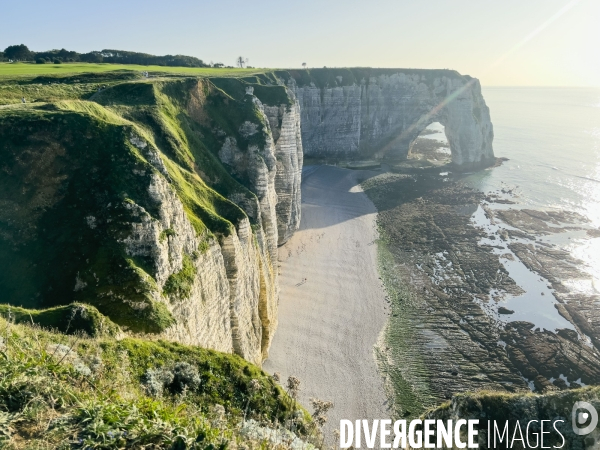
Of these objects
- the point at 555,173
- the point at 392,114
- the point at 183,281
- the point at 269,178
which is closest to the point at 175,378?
the point at 183,281

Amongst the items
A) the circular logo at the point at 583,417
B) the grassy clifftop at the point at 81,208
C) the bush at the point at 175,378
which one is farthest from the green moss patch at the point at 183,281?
the circular logo at the point at 583,417

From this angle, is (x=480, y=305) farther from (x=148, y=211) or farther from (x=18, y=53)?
(x=18, y=53)

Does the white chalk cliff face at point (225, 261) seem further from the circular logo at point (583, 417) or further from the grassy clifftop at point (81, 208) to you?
the circular logo at point (583, 417)

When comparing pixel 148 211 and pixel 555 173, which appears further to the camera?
pixel 555 173

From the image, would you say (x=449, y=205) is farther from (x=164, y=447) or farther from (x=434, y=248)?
(x=164, y=447)

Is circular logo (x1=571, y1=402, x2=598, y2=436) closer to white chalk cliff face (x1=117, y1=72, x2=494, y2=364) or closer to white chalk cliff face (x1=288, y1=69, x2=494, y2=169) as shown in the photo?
white chalk cliff face (x1=117, y1=72, x2=494, y2=364)

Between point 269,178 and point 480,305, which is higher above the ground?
point 269,178

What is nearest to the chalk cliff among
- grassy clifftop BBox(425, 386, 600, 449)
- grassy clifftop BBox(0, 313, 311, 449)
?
grassy clifftop BBox(0, 313, 311, 449)
